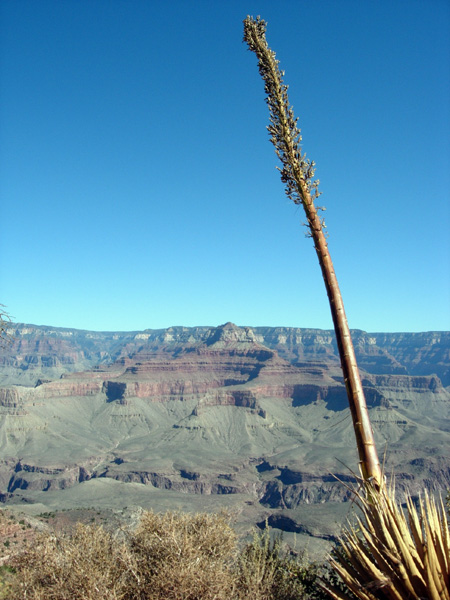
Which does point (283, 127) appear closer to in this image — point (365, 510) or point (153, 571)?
point (365, 510)

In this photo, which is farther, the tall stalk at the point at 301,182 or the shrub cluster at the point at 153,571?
the shrub cluster at the point at 153,571

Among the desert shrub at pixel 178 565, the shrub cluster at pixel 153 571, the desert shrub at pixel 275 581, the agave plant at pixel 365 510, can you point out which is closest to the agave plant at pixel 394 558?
the agave plant at pixel 365 510

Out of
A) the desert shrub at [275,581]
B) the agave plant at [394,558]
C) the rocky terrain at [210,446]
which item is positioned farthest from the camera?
the rocky terrain at [210,446]

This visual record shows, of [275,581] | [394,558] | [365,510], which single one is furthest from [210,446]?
[394,558]

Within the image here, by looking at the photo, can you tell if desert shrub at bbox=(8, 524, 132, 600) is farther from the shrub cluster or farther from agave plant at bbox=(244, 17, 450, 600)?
agave plant at bbox=(244, 17, 450, 600)

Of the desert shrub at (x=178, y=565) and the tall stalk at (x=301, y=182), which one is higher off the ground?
the tall stalk at (x=301, y=182)

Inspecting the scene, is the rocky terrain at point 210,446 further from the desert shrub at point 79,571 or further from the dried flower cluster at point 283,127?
the dried flower cluster at point 283,127

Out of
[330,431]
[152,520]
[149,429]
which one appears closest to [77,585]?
[152,520]
